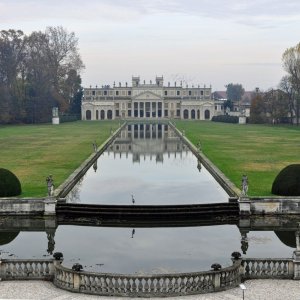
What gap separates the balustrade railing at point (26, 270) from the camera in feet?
48.8

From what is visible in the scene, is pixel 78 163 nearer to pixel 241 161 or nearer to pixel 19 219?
pixel 241 161

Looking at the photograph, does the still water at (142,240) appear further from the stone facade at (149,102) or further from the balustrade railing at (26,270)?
the stone facade at (149,102)

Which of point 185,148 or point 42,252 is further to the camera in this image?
point 185,148

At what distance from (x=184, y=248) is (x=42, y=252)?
4725 mm

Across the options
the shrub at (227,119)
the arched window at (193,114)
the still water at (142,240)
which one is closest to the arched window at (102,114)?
the arched window at (193,114)

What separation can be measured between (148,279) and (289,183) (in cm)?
1286

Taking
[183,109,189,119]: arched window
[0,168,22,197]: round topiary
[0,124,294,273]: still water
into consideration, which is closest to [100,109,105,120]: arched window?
[183,109,189,119]: arched window

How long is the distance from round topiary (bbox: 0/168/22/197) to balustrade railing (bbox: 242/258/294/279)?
541 inches

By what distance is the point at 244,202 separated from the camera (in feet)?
76.3

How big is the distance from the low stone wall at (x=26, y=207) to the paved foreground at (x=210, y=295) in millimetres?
9107

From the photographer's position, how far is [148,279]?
44.8 ft

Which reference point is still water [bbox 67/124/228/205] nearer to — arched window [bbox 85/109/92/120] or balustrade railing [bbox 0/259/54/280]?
balustrade railing [bbox 0/259/54/280]

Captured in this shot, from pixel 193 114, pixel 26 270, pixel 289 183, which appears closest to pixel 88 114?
pixel 193 114

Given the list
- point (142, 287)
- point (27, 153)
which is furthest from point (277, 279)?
point (27, 153)
